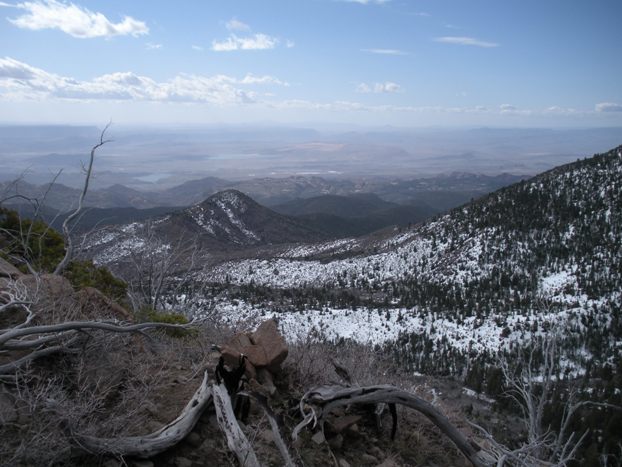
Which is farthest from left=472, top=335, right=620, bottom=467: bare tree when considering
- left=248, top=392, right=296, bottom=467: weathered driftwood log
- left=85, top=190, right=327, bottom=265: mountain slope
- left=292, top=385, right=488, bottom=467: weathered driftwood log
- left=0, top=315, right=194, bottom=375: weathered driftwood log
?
left=85, top=190, right=327, bottom=265: mountain slope

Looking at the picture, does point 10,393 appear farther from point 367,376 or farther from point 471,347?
point 471,347

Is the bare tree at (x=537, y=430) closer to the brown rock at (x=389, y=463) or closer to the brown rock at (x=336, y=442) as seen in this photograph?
the brown rock at (x=389, y=463)

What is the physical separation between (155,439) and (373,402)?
2660 mm

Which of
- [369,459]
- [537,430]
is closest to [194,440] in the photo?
[369,459]

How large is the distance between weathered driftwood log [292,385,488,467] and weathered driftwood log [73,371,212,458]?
1.17 meters

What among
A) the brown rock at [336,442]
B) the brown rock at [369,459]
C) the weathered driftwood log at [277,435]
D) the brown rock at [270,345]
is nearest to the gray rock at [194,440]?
the weathered driftwood log at [277,435]

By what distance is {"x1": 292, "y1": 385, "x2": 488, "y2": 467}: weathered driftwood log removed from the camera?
519 cm

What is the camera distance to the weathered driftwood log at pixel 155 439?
391cm

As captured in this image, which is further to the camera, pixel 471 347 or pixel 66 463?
pixel 471 347

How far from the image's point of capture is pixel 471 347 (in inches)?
1996

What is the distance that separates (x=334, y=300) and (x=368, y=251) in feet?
90.9

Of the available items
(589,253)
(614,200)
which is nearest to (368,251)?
(589,253)

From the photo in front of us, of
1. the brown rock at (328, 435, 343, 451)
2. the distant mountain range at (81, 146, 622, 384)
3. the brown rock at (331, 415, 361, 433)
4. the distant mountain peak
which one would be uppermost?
the brown rock at (331, 415, 361, 433)

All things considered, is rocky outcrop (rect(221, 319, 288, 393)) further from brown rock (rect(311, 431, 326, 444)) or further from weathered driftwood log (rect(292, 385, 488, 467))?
brown rock (rect(311, 431, 326, 444))
